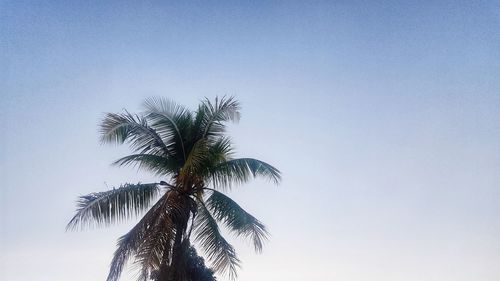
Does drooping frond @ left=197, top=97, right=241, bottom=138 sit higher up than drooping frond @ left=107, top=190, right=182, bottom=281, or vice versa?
drooping frond @ left=197, top=97, right=241, bottom=138

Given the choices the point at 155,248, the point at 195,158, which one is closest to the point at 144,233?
the point at 155,248

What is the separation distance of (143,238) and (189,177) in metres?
2.09

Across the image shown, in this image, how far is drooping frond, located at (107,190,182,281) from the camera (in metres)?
12.6

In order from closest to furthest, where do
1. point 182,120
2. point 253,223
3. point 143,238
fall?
point 143,238 → point 253,223 → point 182,120

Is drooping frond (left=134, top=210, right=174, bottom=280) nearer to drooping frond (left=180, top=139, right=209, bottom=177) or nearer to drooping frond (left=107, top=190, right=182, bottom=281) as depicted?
drooping frond (left=107, top=190, right=182, bottom=281)

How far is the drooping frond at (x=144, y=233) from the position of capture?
1263 cm

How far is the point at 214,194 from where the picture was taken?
14.2m

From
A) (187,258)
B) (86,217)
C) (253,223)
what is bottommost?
(86,217)

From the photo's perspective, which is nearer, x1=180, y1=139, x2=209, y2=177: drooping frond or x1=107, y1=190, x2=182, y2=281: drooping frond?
x1=107, y1=190, x2=182, y2=281: drooping frond

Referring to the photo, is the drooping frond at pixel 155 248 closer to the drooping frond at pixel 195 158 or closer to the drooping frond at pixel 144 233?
the drooping frond at pixel 144 233

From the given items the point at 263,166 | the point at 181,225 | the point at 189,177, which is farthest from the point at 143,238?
the point at 263,166

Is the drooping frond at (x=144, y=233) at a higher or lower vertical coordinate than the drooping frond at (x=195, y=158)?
lower

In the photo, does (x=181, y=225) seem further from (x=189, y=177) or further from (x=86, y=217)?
(x=86, y=217)

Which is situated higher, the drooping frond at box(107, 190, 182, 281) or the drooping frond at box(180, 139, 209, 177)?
the drooping frond at box(180, 139, 209, 177)
